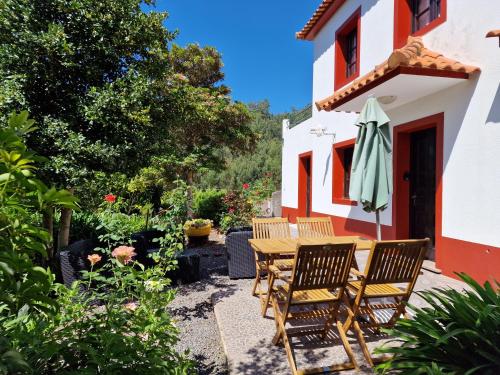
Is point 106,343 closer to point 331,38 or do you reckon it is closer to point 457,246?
point 457,246

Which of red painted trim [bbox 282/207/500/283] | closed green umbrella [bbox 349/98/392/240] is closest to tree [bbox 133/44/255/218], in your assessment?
closed green umbrella [bbox 349/98/392/240]

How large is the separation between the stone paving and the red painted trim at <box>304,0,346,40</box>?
738cm

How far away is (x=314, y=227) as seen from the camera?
15.6 ft

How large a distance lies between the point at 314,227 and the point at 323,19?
22.6 feet

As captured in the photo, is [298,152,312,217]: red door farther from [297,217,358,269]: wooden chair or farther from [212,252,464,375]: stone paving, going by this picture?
[212,252,464,375]: stone paving

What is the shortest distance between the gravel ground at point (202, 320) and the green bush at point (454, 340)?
4.76 feet

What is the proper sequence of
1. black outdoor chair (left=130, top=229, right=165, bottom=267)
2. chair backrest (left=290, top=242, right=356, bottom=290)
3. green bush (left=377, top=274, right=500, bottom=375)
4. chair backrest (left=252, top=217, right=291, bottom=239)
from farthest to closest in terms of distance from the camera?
black outdoor chair (left=130, top=229, right=165, bottom=267) < chair backrest (left=252, top=217, right=291, bottom=239) < chair backrest (left=290, top=242, right=356, bottom=290) < green bush (left=377, top=274, right=500, bottom=375)

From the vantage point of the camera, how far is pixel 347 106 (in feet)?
20.1

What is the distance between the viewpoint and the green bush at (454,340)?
1734 mm

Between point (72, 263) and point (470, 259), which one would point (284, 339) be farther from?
point (470, 259)

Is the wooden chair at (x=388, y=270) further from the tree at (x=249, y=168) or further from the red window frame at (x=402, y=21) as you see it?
the tree at (x=249, y=168)

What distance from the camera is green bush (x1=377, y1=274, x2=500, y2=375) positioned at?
1734 mm

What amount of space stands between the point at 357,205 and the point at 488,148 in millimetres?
3106

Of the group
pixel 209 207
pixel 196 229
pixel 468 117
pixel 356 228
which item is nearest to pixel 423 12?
pixel 468 117
